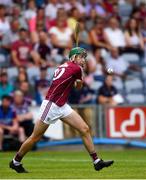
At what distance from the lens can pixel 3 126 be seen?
20.9 m

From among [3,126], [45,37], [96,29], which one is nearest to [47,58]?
[45,37]

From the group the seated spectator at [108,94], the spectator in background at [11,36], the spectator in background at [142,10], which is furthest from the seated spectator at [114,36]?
the spectator in background at [11,36]

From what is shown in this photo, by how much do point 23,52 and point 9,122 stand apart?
10.7ft

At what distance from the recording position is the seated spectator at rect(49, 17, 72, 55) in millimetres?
24453

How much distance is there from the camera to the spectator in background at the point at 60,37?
24453 millimetres

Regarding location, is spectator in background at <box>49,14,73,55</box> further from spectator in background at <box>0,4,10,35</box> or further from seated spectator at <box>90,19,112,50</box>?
spectator in background at <box>0,4,10,35</box>

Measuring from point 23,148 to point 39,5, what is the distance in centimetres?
1251

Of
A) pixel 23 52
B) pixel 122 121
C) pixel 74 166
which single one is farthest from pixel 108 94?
pixel 74 166

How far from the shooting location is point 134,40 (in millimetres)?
25734

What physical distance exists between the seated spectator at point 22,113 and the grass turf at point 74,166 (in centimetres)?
75

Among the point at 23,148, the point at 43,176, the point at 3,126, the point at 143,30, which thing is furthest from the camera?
the point at 143,30

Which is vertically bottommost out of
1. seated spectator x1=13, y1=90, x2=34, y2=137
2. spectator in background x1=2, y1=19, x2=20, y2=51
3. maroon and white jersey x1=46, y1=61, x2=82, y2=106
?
seated spectator x1=13, y1=90, x2=34, y2=137

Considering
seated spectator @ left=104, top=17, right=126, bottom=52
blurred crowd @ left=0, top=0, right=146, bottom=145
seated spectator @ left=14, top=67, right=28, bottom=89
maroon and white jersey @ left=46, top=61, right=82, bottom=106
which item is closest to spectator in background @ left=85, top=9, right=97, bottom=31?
blurred crowd @ left=0, top=0, right=146, bottom=145

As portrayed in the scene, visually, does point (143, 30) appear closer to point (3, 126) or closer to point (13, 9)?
point (13, 9)
